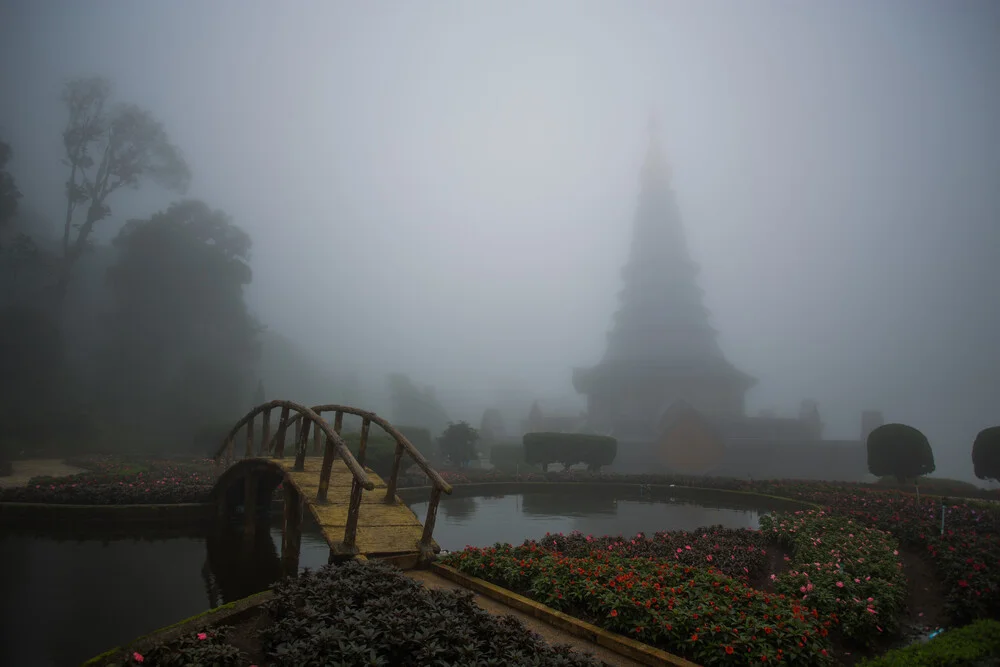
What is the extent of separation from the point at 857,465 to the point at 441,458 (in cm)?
2354

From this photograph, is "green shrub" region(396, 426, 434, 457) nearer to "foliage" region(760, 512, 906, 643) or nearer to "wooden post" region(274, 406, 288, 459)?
"wooden post" region(274, 406, 288, 459)

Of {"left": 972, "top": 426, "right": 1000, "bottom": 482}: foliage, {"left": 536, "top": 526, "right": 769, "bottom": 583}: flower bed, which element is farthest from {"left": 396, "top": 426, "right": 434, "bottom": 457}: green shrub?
{"left": 972, "top": 426, "right": 1000, "bottom": 482}: foliage

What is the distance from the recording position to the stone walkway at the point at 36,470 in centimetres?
1756

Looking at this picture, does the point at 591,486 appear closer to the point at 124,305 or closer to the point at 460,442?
the point at 460,442

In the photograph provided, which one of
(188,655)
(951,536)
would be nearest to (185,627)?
(188,655)

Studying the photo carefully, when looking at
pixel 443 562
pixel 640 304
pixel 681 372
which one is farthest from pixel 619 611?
pixel 640 304

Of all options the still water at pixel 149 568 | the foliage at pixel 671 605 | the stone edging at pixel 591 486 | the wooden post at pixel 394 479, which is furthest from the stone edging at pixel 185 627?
the stone edging at pixel 591 486

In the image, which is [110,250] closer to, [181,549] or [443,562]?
[181,549]

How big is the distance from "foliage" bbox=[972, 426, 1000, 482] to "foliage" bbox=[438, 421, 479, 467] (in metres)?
19.8

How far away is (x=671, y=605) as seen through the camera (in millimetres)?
5723

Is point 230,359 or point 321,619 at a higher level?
point 230,359

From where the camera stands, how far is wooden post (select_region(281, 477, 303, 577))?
32.7 ft

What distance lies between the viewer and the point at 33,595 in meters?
9.27

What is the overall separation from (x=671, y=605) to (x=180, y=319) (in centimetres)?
4035
